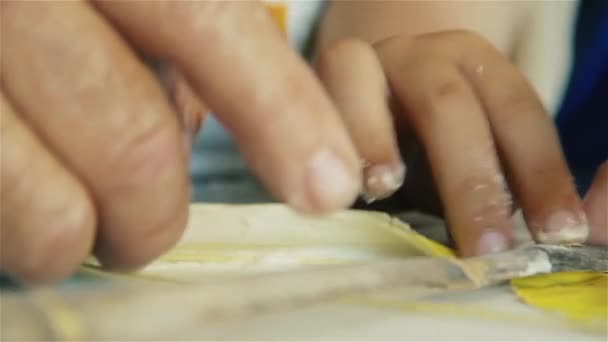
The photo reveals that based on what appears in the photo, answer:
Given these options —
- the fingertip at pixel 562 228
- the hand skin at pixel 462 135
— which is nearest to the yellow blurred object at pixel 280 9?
the hand skin at pixel 462 135

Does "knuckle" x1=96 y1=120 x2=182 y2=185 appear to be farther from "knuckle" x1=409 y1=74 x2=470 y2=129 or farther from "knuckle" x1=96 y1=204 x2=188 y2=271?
"knuckle" x1=409 y1=74 x2=470 y2=129

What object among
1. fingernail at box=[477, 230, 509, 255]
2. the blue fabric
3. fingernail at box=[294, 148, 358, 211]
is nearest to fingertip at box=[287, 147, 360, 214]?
fingernail at box=[294, 148, 358, 211]

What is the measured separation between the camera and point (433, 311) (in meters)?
0.19

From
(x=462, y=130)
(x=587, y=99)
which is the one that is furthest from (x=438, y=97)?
(x=587, y=99)

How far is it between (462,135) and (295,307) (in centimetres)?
15

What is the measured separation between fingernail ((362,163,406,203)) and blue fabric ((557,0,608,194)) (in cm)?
15

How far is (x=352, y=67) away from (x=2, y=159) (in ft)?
0.59

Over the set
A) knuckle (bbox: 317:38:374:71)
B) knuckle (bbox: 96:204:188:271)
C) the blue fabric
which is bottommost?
the blue fabric

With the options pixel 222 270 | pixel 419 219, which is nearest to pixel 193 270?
pixel 222 270

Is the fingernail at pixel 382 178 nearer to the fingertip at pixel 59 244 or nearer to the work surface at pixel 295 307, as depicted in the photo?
the work surface at pixel 295 307

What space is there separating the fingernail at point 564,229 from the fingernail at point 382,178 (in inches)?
2.0

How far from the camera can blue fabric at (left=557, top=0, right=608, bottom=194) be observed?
1.25ft

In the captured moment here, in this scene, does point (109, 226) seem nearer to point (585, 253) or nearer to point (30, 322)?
point (30, 322)

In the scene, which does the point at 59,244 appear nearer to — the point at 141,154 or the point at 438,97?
the point at 141,154
